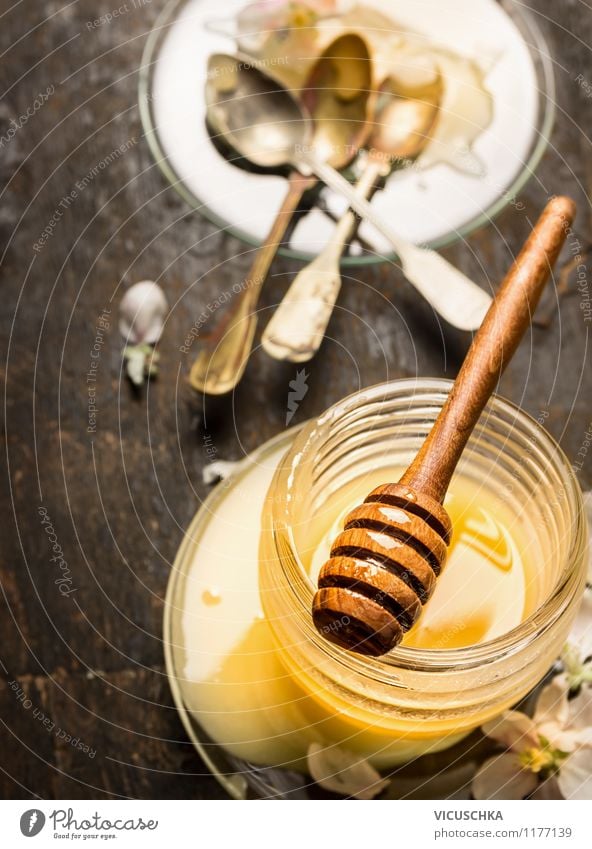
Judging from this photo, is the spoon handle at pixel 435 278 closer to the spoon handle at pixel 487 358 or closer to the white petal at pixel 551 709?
the spoon handle at pixel 487 358

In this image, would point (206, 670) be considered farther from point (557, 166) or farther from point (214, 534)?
point (557, 166)

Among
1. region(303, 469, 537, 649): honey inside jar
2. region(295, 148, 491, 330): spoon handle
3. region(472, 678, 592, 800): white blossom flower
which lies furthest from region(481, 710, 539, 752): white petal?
region(295, 148, 491, 330): spoon handle

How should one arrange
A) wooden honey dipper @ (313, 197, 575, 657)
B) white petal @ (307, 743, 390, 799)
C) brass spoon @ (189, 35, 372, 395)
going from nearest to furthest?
wooden honey dipper @ (313, 197, 575, 657) → white petal @ (307, 743, 390, 799) → brass spoon @ (189, 35, 372, 395)

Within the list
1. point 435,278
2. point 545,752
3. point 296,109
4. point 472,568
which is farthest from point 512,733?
point 296,109

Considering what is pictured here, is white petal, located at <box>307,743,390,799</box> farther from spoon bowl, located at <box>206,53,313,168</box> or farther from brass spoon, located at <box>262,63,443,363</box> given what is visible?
spoon bowl, located at <box>206,53,313,168</box>

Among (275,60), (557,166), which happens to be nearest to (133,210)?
(275,60)

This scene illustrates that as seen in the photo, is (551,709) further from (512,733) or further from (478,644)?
(478,644)
